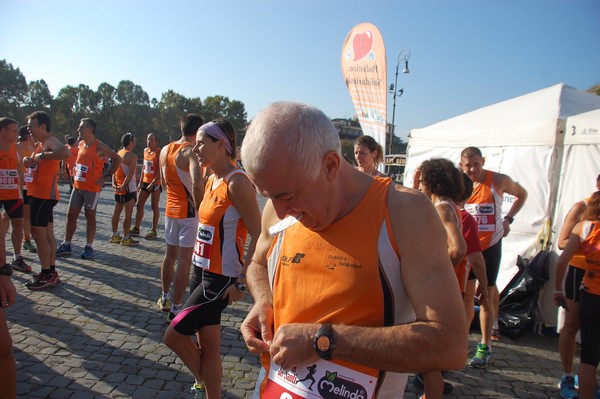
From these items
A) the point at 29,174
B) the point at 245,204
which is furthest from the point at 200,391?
the point at 29,174

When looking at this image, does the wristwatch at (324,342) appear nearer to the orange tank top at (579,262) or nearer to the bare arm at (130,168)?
the orange tank top at (579,262)

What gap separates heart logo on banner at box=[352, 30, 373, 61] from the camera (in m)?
9.49

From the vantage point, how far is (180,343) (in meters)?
2.66

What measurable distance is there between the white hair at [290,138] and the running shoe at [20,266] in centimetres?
620

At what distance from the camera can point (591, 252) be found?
10.6 feet

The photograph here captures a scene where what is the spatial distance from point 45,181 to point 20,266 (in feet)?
4.53

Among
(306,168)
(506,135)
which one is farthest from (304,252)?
(506,135)

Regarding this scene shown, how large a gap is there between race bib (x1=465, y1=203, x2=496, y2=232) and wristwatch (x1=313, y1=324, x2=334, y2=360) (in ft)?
13.5

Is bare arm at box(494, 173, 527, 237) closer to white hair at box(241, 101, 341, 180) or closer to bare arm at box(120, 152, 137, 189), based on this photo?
white hair at box(241, 101, 341, 180)

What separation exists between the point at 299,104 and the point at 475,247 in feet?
10.0

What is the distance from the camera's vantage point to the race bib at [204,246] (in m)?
2.97

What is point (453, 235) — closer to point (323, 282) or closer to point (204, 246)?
point (204, 246)

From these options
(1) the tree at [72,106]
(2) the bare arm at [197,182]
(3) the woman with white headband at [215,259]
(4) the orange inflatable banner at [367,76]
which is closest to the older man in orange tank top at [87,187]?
(2) the bare arm at [197,182]

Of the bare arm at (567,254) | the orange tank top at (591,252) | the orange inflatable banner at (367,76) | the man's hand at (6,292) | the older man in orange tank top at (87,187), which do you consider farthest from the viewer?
the orange inflatable banner at (367,76)
